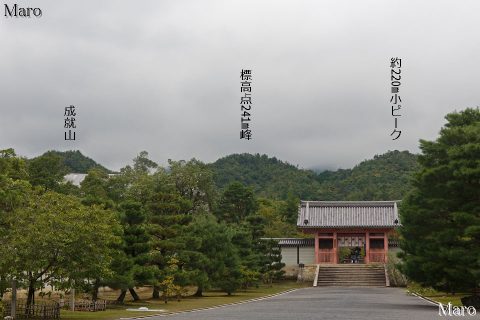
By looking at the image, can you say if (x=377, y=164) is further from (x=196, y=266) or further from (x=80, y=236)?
(x=80, y=236)

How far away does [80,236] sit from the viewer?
22.0 metres

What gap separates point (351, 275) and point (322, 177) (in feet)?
238

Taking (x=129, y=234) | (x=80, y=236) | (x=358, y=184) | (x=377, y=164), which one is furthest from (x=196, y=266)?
(x=377, y=164)

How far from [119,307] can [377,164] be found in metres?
89.7

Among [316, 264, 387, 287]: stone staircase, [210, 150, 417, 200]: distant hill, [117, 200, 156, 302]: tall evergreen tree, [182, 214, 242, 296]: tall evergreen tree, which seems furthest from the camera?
[210, 150, 417, 200]: distant hill

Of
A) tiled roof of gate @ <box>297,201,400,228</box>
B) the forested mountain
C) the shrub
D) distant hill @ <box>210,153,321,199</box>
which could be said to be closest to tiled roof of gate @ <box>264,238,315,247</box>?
tiled roof of gate @ <box>297,201,400,228</box>

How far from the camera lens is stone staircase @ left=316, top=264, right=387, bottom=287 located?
5084 centimetres

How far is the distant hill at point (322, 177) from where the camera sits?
95.1m

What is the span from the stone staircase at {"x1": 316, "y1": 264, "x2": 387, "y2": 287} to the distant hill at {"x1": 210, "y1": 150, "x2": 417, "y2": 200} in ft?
102

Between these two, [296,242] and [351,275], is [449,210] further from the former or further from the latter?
[296,242]

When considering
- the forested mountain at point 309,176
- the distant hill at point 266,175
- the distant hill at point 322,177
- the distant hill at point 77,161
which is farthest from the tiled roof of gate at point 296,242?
the distant hill at point 77,161

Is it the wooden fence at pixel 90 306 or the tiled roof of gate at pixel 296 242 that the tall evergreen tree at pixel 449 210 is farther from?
the tiled roof of gate at pixel 296 242

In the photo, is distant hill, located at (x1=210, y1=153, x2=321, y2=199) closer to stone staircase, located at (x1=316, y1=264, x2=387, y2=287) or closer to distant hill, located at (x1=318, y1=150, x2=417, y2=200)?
distant hill, located at (x1=318, y1=150, x2=417, y2=200)

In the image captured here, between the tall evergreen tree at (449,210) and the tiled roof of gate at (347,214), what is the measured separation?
27545 mm
